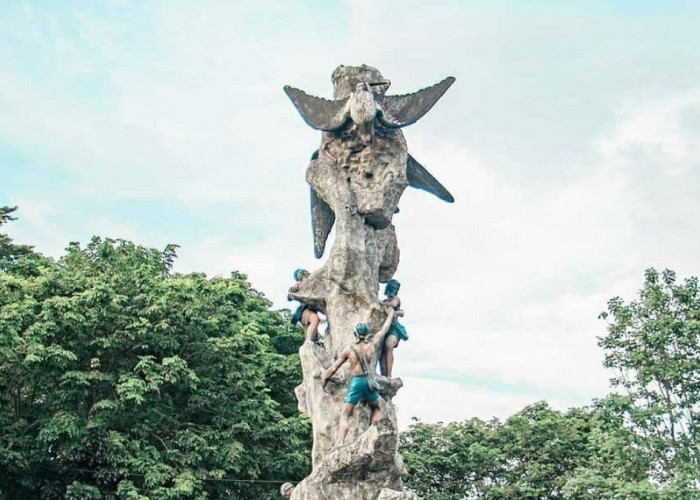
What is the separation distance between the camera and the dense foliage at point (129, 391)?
544 inches

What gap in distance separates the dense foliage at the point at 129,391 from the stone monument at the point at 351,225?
4.83 meters

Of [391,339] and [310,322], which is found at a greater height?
[310,322]

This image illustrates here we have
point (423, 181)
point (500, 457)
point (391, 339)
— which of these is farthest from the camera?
point (500, 457)

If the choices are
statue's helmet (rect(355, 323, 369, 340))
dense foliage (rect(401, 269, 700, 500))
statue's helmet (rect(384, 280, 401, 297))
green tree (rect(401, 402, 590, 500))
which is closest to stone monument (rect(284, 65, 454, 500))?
statue's helmet (rect(384, 280, 401, 297))

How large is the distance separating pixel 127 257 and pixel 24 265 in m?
1.83

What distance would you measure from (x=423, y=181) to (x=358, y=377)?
3.66m

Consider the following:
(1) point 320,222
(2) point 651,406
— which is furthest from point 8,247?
(2) point 651,406

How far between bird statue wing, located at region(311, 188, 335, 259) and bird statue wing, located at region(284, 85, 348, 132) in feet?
3.58

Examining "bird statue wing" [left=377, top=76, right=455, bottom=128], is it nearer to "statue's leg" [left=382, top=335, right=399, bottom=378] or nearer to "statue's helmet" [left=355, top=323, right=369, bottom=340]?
"statue's leg" [left=382, top=335, right=399, bottom=378]

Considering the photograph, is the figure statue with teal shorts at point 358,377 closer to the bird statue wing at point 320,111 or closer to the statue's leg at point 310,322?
the statue's leg at point 310,322

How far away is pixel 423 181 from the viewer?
11578 millimetres

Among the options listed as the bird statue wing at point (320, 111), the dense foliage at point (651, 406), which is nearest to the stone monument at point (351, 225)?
the bird statue wing at point (320, 111)

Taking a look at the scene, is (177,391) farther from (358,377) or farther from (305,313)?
(358,377)

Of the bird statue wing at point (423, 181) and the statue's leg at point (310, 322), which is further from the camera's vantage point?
the bird statue wing at point (423, 181)
